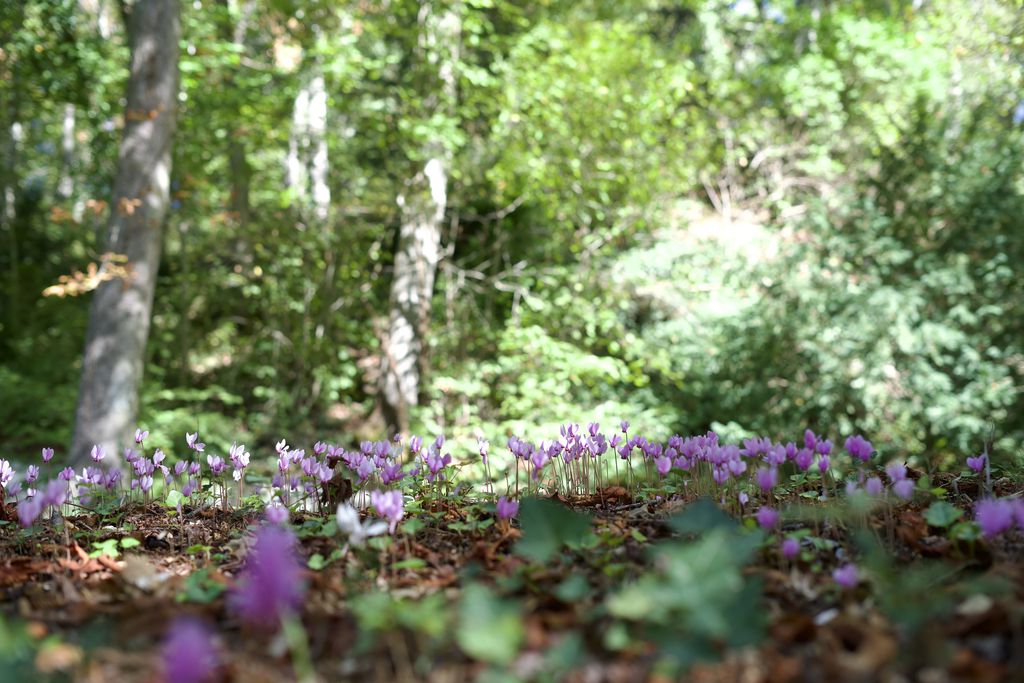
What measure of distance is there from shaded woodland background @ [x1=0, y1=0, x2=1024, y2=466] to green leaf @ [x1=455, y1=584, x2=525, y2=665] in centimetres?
620

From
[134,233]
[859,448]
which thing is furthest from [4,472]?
[134,233]

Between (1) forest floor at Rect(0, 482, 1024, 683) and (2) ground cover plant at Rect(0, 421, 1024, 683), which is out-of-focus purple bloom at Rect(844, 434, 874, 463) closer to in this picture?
(2) ground cover plant at Rect(0, 421, 1024, 683)

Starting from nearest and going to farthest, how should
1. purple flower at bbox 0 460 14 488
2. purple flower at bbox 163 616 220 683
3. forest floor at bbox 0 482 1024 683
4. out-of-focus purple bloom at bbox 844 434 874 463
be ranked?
purple flower at bbox 163 616 220 683 < forest floor at bbox 0 482 1024 683 < out-of-focus purple bloom at bbox 844 434 874 463 < purple flower at bbox 0 460 14 488

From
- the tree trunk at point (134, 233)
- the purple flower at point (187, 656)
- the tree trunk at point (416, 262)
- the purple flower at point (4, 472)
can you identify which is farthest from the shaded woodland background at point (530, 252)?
the purple flower at point (187, 656)

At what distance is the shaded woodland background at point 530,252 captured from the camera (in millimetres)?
7816

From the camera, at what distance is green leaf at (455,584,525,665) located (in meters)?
0.98

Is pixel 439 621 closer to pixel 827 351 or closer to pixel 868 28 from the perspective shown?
pixel 827 351

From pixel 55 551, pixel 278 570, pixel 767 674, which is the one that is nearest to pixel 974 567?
pixel 767 674

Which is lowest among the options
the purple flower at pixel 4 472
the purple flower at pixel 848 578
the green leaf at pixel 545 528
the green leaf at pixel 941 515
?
the purple flower at pixel 4 472

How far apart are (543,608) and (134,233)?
5952 millimetres

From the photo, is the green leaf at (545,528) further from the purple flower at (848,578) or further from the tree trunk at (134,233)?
the tree trunk at (134,233)

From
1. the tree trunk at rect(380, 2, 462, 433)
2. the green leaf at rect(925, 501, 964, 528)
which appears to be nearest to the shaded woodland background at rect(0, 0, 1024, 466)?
the tree trunk at rect(380, 2, 462, 433)

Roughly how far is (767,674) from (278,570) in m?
0.77

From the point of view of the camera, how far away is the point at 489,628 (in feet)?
3.32
